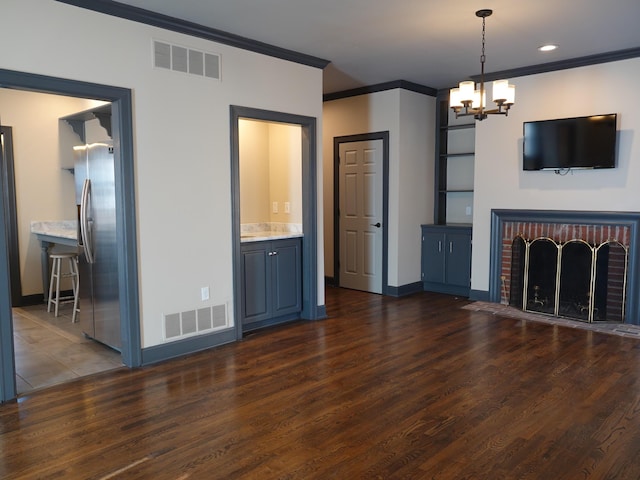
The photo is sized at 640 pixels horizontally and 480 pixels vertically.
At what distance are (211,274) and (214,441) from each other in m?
1.92

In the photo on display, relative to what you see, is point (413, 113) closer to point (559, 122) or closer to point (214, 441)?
point (559, 122)

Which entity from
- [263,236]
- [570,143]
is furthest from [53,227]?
[570,143]

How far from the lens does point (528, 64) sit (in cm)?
570

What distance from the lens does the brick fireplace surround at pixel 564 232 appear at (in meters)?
5.20

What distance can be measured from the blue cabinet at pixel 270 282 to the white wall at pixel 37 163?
3.01 metres

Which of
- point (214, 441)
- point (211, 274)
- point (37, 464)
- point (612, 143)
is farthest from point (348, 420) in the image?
point (612, 143)

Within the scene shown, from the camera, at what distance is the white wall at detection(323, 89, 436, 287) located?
656 cm

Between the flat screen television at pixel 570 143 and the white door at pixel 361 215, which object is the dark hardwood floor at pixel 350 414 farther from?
the white door at pixel 361 215

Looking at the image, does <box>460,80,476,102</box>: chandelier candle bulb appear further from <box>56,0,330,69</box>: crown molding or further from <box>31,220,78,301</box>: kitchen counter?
<box>31,220,78,301</box>: kitchen counter

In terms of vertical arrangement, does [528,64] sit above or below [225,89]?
above

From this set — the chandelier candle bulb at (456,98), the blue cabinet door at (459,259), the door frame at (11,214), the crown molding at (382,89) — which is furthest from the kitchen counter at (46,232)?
the blue cabinet door at (459,259)

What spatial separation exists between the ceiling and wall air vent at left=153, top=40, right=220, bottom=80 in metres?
0.25

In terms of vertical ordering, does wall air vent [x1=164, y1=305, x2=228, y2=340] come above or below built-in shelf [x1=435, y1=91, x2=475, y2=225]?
below

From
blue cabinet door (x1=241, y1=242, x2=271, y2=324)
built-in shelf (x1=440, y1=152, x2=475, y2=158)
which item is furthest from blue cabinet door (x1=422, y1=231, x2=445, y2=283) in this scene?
blue cabinet door (x1=241, y1=242, x2=271, y2=324)
